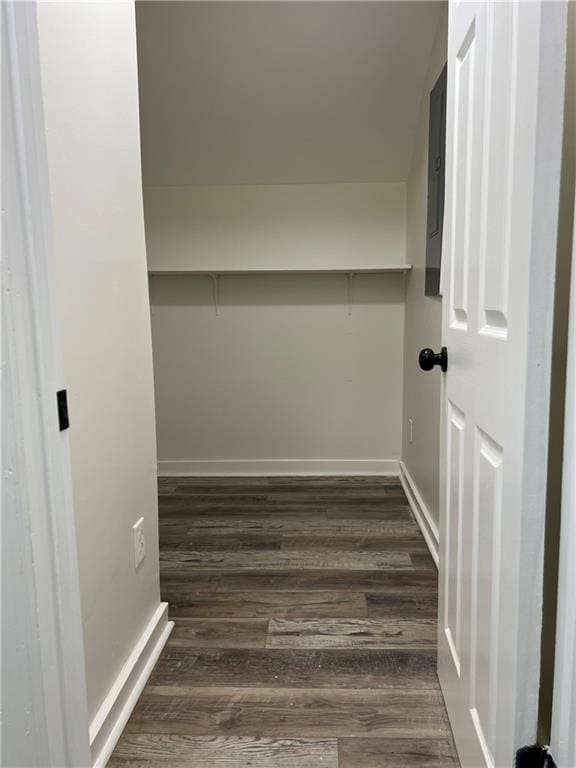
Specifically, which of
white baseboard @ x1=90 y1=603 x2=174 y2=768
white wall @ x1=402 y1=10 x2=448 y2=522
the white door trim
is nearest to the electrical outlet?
white baseboard @ x1=90 y1=603 x2=174 y2=768

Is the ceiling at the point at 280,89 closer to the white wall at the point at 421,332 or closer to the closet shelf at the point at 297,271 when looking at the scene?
the white wall at the point at 421,332

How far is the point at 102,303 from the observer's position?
1.34m

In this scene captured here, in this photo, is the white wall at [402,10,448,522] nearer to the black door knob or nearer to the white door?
the black door knob

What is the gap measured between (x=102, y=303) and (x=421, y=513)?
75.3 inches

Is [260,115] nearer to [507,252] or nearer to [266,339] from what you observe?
[266,339]

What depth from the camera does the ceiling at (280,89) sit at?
2346mm

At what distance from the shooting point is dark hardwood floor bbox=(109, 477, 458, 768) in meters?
1.33

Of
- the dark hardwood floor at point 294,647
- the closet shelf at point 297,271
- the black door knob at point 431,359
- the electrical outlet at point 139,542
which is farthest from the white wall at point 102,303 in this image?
the closet shelf at point 297,271

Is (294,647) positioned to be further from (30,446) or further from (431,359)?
(30,446)

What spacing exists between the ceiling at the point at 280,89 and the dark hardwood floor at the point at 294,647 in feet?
6.61

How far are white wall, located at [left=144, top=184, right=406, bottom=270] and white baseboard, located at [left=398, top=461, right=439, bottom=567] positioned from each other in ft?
4.40

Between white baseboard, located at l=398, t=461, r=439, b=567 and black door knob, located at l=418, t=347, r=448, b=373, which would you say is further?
white baseboard, located at l=398, t=461, r=439, b=567

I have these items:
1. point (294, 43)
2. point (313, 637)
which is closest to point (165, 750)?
point (313, 637)

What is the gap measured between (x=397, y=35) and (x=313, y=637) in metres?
2.56
